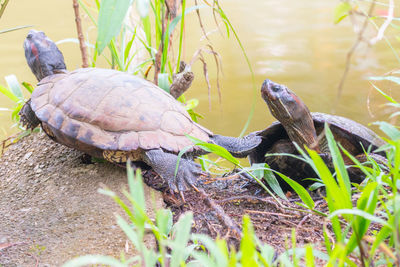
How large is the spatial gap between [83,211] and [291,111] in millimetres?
856

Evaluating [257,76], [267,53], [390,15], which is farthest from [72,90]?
[267,53]

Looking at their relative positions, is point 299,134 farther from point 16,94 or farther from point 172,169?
point 16,94

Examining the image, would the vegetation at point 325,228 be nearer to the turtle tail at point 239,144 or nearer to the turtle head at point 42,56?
the turtle tail at point 239,144

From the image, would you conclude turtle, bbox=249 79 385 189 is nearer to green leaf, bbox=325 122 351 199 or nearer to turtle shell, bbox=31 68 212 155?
turtle shell, bbox=31 68 212 155

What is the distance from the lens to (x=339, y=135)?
158cm

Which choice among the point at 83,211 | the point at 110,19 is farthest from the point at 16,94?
the point at 110,19

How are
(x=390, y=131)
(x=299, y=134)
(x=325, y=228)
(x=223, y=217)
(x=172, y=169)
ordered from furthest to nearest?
(x=299, y=134) → (x=172, y=169) → (x=223, y=217) → (x=390, y=131) → (x=325, y=228)

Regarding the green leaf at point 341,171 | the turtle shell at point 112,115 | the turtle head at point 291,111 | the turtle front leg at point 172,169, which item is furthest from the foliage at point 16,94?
the green leaf at point 341,171

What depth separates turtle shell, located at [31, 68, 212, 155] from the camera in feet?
4.09

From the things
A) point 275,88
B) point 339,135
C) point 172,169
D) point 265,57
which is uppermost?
point 275,88

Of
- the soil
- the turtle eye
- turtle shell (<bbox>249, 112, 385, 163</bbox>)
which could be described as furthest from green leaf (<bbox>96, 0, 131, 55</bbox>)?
turtle shell (<bbox>249, 112, 385, 163</bbox>)

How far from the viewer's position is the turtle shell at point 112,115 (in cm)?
125

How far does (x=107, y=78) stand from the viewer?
139 cm

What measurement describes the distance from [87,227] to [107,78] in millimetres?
570
